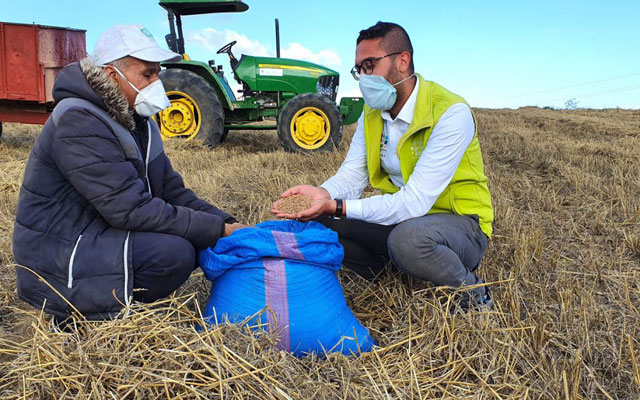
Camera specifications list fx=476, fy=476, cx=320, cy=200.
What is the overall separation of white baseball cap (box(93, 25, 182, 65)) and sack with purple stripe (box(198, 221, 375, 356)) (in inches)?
33.9

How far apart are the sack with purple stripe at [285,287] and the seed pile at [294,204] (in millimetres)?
254

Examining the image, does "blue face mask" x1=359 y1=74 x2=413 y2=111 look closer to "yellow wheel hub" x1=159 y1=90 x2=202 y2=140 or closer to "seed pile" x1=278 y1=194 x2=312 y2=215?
"seed pile" x1=278 y1=194 x2=312 y2=215

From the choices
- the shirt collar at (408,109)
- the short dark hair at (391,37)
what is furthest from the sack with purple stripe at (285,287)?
the short dark hair at (391,37)

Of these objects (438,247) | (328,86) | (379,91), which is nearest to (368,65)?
(379,91)

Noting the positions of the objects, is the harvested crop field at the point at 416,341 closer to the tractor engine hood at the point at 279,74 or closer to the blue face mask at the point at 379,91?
the blue face mask at the point at 379,91

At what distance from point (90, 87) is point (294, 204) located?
0.99 meters

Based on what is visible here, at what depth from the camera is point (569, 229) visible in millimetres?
3734

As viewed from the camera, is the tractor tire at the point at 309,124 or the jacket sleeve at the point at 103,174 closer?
the jacket sleeve at the point at 103,174

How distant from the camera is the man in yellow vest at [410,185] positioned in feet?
7.30

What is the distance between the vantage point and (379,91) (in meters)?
2.45

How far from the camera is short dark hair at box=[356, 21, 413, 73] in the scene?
2.42m

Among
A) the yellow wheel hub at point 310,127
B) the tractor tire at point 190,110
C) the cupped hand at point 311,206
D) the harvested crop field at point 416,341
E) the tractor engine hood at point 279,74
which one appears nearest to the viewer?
the harvested crop field at point 416,341

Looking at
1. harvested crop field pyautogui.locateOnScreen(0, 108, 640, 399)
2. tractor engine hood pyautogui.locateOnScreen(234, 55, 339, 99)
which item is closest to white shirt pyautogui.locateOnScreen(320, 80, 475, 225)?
harvested crop field pyautogui.locateOnScreen(0, 108, 640, 399)

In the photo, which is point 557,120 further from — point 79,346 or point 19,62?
point 79,346
